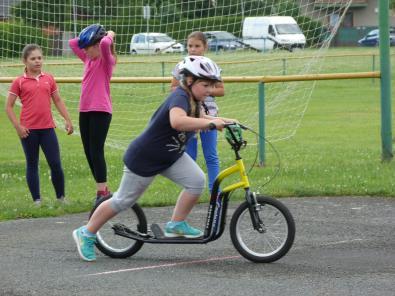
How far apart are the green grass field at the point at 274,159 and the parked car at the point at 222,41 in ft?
2.25

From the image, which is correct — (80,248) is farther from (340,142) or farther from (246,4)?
(340,142)

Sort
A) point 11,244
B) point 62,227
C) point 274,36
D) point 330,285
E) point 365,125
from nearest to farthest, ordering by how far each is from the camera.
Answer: point 330,285 < point 11,244 < point 62,227 < point 274,36 < point 365,125

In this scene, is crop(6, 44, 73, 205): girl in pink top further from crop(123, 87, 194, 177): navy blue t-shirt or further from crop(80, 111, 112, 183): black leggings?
crop(123, 87, 194, 177): navy blue t-shirt

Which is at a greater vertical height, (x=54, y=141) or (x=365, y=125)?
(x=54, y=141)

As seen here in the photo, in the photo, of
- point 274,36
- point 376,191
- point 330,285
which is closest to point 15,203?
point 376,191

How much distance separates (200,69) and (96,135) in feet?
9.95

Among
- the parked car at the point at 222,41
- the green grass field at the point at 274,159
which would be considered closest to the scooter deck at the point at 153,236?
the green grass field at the point at 274,159

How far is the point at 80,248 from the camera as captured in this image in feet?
25.2

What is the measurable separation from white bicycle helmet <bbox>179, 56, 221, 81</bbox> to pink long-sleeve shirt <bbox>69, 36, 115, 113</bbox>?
279 cm

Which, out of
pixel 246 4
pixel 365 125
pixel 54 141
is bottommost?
pixel 365 125

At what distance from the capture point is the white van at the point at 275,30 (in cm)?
1556

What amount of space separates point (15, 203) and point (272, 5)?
18.0ft

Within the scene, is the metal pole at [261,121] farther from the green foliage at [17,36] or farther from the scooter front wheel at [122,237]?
the scooter front wheel at [122,237]

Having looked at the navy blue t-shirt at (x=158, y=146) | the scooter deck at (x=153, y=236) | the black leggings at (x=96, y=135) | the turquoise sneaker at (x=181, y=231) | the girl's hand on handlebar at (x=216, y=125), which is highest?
the girl's hand on handlebar at (x=216, y=125)
